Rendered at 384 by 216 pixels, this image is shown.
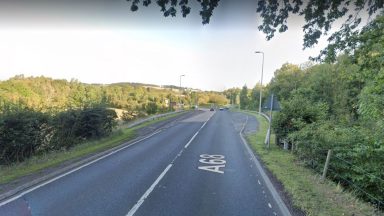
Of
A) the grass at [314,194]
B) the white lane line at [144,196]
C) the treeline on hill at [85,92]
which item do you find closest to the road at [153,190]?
the white lane line at [144,196]

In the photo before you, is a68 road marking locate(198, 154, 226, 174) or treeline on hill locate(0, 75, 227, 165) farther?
treeline on hill locate(0, 75, 227, 165)

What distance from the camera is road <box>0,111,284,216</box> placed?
7.11 m

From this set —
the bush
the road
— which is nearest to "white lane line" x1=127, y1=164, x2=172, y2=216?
the road

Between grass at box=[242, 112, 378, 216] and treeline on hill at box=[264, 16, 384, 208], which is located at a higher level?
treeline on hill at box=[264, 16, 384, 208]

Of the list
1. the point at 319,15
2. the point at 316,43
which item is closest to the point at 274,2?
the point at 319,15

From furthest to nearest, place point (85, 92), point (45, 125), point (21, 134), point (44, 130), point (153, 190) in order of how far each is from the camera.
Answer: point (85, 92) → point (45, 125) → point (44, 130) → point (21, 134) → point (153, 190)

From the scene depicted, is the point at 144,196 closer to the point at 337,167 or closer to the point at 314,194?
the point at 314,194

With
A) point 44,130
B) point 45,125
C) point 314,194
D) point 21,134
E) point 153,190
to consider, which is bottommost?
point 153,190

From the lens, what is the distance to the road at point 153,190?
7109mm

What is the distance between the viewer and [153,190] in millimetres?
8820

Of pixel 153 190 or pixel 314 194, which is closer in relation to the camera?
pixel 314 194

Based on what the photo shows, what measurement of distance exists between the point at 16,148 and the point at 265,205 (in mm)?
11939

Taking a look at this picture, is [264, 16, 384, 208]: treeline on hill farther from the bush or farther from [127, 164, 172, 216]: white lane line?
the bush

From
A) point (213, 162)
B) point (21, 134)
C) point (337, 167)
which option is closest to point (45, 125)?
point (21, 134)
